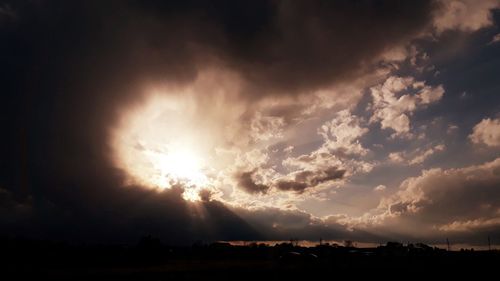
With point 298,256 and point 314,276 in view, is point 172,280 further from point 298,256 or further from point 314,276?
point 298,256

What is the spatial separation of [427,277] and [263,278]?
20737 mm

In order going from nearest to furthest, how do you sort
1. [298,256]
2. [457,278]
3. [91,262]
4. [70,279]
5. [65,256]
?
1. [457,278]
2. [70,279]
3. [298,256]
4. [91,262]
5. [65,256]

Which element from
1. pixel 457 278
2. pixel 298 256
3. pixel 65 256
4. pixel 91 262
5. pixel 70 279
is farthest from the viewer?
pixel 65 256

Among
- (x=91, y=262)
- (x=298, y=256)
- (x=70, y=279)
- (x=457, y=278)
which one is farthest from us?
(x=91, y=262)

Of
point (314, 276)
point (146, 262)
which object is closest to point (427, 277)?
point (314, 276)

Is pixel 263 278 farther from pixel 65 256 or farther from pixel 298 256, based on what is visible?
pixel 65 256

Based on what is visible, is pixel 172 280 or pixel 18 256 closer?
pixel 172 280

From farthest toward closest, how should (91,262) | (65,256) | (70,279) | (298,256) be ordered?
(65,256), (91,262), (298,256), (70,279)

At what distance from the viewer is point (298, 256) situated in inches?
3615

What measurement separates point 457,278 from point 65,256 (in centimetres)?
9520

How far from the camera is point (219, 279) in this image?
5112cm

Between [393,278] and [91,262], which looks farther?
[91,262]

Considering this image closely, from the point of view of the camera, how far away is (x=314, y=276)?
5306 centimetres

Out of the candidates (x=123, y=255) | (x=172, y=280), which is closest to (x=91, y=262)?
(x=123, y=255)
